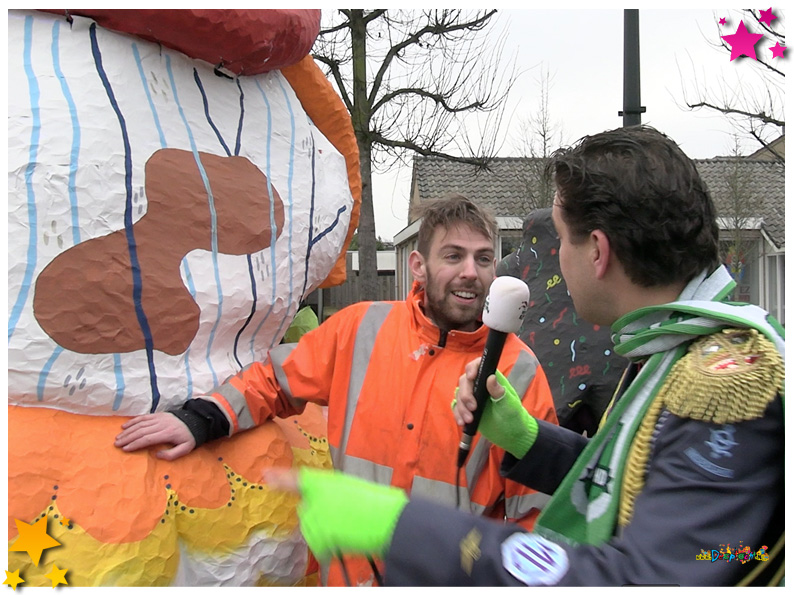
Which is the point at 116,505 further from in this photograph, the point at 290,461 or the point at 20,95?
the point at 20,95

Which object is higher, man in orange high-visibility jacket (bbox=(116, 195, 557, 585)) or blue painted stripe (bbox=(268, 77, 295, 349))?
blue painted stripe (bbox=(268, 77, 295, 349))

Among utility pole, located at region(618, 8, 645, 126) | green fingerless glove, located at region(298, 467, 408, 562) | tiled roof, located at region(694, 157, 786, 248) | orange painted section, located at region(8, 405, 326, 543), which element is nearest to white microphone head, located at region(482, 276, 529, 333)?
green fingerless glove, located at region(298, 467, 408, 562)

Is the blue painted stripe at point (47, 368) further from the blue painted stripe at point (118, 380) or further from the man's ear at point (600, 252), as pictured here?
the man's ear at point (600, 252)

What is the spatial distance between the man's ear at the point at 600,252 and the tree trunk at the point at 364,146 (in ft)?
19.7

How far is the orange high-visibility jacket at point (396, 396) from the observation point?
1.77 meters

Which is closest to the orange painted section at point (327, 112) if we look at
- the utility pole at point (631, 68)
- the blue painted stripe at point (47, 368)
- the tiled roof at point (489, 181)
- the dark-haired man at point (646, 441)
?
the blue painted stripe at point (47, 368)

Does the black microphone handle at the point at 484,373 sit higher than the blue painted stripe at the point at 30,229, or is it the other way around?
the blue painted stripe at the point at 30,229

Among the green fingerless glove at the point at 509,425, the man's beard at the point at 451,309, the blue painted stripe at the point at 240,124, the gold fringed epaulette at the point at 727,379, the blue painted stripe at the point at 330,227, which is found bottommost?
the green fingerless glove at the point at 509,425

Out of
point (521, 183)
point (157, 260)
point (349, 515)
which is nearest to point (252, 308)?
point (157, 260)

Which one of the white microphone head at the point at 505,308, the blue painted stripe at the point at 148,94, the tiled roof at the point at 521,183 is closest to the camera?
the white microphone head at the point at 505,308

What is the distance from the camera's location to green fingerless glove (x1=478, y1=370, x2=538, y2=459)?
152 centimetres

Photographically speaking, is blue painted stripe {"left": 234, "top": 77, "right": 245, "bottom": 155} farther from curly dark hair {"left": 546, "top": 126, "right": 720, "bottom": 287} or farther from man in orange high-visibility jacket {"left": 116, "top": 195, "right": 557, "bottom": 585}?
curly dark hair {"left": 546, "top": 126, "right": 720, "bottom": 287}

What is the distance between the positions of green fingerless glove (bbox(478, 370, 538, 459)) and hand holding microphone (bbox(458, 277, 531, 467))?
0.05m

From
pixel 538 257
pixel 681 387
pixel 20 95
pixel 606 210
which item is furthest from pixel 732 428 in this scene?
pixel 538 257
